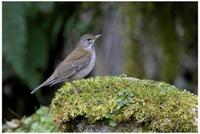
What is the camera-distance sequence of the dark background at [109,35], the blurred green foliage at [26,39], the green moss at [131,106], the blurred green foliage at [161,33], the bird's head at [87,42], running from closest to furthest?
the green moss at [131,106]
the bird's head at [87,42]
the blurred green foliage at [26,39]
the dark background at [109,35]
the blurred green foliage at [161,33]

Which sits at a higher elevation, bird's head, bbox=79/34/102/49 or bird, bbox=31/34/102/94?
bird's head, bbox=79/34/102/49

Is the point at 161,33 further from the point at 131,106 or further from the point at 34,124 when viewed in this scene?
the point at 131,106

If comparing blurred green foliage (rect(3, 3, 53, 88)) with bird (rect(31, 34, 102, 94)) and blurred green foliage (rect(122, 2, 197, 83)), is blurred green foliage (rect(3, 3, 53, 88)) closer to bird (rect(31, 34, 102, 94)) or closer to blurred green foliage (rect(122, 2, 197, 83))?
blurred green foliage (rect(122, 2, 197, 83))

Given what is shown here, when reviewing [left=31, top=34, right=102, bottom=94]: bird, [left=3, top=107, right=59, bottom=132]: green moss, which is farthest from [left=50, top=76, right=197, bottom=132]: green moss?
[left=3, top=107, right=59, bottom=132]: green moss

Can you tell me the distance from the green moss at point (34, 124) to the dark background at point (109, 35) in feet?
5.85

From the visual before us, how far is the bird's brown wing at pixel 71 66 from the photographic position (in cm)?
596

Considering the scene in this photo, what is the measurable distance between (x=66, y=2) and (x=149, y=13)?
132 centimetres

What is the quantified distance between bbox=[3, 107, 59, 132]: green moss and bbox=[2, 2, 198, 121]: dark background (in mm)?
1784

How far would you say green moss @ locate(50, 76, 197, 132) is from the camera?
478cm

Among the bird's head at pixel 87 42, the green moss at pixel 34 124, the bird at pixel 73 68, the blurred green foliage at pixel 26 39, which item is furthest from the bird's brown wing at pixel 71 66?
the blurred green foliage at pixel 26 39

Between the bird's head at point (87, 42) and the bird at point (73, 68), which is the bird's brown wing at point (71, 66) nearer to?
the bird at point (73, 68)

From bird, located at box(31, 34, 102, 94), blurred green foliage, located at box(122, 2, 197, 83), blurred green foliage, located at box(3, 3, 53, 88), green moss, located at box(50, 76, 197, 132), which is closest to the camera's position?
green moss, located at box(50, 76, 197, 132)

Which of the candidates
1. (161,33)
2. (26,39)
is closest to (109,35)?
(161,33)

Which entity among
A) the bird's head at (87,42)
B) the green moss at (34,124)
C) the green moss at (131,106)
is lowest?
the green moss at (34,124)
